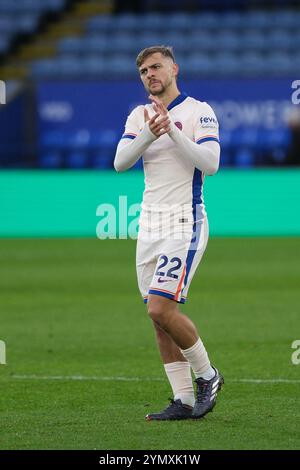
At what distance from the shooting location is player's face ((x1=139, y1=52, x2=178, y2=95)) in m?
7.54

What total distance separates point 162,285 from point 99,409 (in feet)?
3.53

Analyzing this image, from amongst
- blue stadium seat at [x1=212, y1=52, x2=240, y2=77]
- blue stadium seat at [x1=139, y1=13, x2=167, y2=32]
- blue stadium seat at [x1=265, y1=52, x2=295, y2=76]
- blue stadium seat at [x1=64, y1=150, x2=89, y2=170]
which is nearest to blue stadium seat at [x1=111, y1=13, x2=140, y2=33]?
blue stadium seat at [x1=139, y1=13, x2=167, y2=32]

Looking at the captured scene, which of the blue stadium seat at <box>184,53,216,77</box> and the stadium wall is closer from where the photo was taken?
the stadium wall

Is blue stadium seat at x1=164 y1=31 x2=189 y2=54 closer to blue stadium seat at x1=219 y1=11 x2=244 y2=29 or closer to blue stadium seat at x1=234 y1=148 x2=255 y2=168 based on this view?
blue stadium seat at x1=219 y1=11 x2=244 y2=29

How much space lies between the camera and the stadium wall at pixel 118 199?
2086 cm

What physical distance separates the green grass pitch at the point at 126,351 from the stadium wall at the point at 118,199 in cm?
109

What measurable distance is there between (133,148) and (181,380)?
61.2 inches

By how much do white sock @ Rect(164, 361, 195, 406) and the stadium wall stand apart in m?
12.8

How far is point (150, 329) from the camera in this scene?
12.3 meters

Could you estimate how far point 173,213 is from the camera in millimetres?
7602

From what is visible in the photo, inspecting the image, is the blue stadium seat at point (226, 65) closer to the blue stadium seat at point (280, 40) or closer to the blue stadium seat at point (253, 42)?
the blue stadium seat at point (253, 42)

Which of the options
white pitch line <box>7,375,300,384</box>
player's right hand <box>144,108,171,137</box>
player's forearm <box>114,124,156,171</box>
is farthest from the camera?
white pitch line <box>7,375,300,384</box>

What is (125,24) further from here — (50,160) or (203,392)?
(203,392)

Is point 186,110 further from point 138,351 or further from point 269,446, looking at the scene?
point 138,351
